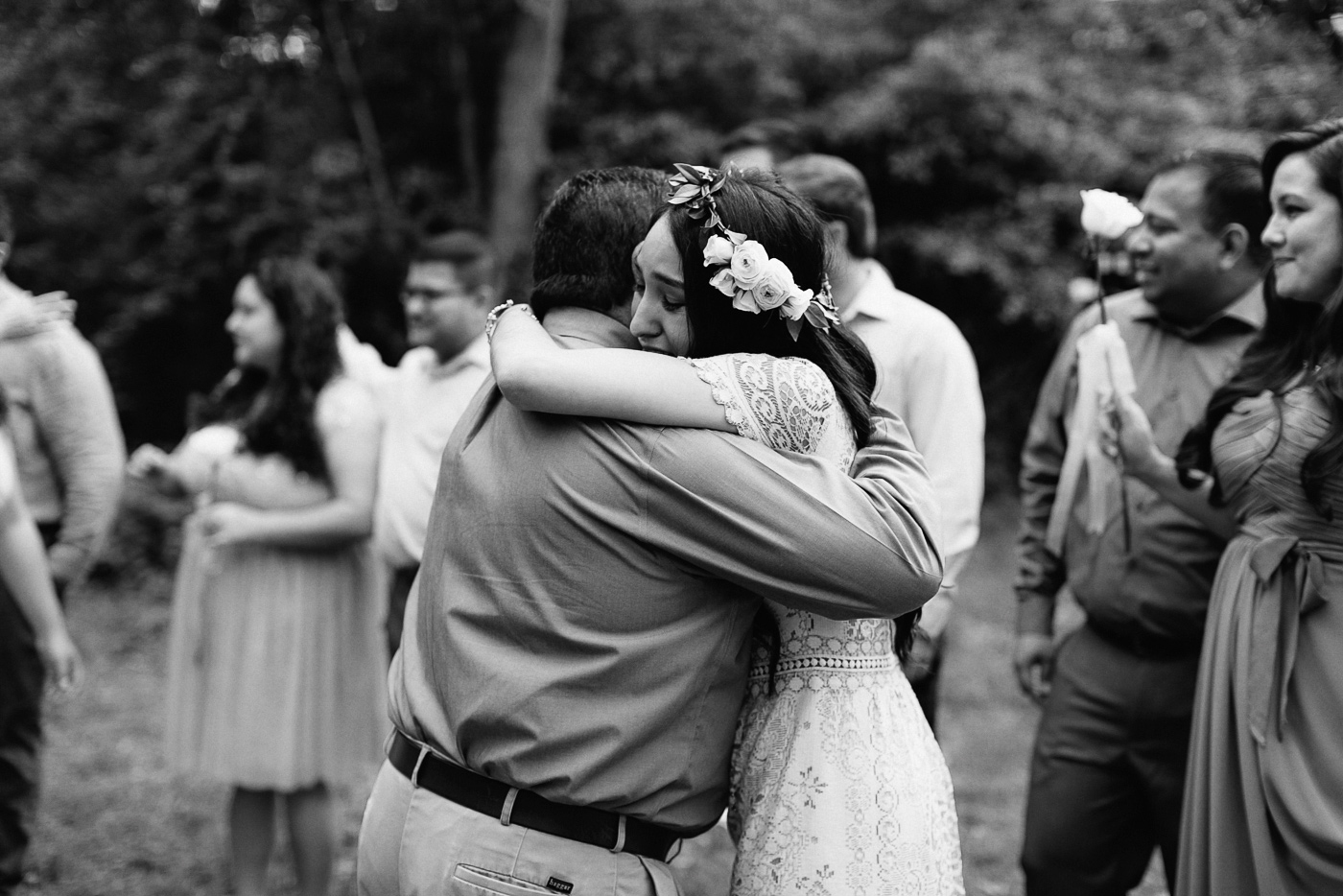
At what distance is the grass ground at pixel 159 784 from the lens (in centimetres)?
493

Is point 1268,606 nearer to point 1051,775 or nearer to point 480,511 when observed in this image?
point 1051,775

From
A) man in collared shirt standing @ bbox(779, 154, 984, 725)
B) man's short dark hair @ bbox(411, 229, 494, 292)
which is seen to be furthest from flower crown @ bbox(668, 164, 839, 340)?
man's short dark hair @ bbox(411, 229, 494, 292)

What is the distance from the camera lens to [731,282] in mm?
2059

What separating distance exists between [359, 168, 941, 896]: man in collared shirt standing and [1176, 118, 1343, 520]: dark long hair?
3.40 ft

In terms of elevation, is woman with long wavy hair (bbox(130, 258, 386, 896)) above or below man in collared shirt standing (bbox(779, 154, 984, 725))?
below

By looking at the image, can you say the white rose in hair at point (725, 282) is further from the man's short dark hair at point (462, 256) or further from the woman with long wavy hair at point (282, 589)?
the woman with long wavy hair at point (282, 589)

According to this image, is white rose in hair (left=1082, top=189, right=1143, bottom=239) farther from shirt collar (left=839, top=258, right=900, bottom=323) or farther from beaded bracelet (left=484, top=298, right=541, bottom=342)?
beaded bracelet (left=484, top=298, right=541, bottom=342)

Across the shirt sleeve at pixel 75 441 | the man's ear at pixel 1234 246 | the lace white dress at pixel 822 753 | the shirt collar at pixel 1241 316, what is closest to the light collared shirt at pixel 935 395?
the shirt collar at pixel 1241 316

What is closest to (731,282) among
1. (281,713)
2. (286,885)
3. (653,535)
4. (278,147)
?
(653,535)

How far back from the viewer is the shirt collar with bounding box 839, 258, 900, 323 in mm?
3742

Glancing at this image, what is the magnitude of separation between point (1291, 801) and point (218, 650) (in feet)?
10.8

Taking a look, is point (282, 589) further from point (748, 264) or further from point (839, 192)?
point (748, 264)

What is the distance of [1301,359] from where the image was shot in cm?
302

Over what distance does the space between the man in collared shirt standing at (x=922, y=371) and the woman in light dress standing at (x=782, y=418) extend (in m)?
1.35
